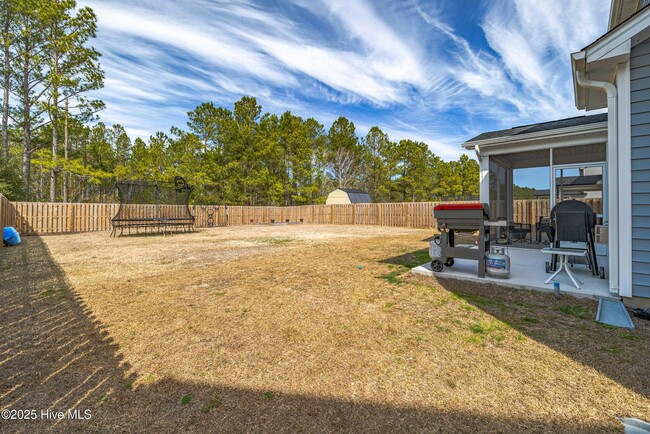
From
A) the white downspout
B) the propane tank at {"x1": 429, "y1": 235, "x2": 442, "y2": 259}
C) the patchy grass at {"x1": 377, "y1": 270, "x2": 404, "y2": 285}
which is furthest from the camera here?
the propane tank at {"x1": 429, "y1": 235, "x2": 442, "y2": 259}

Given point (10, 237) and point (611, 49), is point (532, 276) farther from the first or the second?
point (10, 237)

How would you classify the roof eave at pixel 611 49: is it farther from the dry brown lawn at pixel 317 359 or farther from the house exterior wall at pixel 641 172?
the dry brown lawn at pixel 317 359

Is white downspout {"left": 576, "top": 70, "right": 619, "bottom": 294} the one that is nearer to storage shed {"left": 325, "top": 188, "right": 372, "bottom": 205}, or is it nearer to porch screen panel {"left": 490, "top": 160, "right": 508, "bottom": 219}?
porch screen panel {"left": 490, "top": 160, "right": 508, "bottom": 219}

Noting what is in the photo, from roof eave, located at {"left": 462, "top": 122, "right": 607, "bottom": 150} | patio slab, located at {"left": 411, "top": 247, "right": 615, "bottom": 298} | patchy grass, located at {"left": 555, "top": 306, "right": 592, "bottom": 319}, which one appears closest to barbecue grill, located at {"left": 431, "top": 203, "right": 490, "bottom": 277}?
patio slab, located at {"left": 411, "top": 247, "right": 615, "bottom": 298}

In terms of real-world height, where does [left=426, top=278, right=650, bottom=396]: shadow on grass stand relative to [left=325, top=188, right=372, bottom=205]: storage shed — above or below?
below

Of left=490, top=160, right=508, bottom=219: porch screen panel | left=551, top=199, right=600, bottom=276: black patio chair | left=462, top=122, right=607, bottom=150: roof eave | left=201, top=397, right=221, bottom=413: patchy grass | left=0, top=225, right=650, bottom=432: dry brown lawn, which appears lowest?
left=201, top=397, right=221, bottom=413: patchy grass

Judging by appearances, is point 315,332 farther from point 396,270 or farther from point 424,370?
point 396,270

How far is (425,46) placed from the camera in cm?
1245

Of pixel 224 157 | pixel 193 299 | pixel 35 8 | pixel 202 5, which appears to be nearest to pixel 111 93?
pixel 35 8

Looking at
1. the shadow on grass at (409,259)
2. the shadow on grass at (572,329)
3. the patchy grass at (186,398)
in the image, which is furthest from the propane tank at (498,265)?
the patchy grass at (186,398)

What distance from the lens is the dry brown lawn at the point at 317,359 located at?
1436mm

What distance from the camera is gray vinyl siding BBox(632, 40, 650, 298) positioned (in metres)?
2.91

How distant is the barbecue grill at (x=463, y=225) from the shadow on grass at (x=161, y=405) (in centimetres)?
272

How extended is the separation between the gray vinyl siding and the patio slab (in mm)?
388
